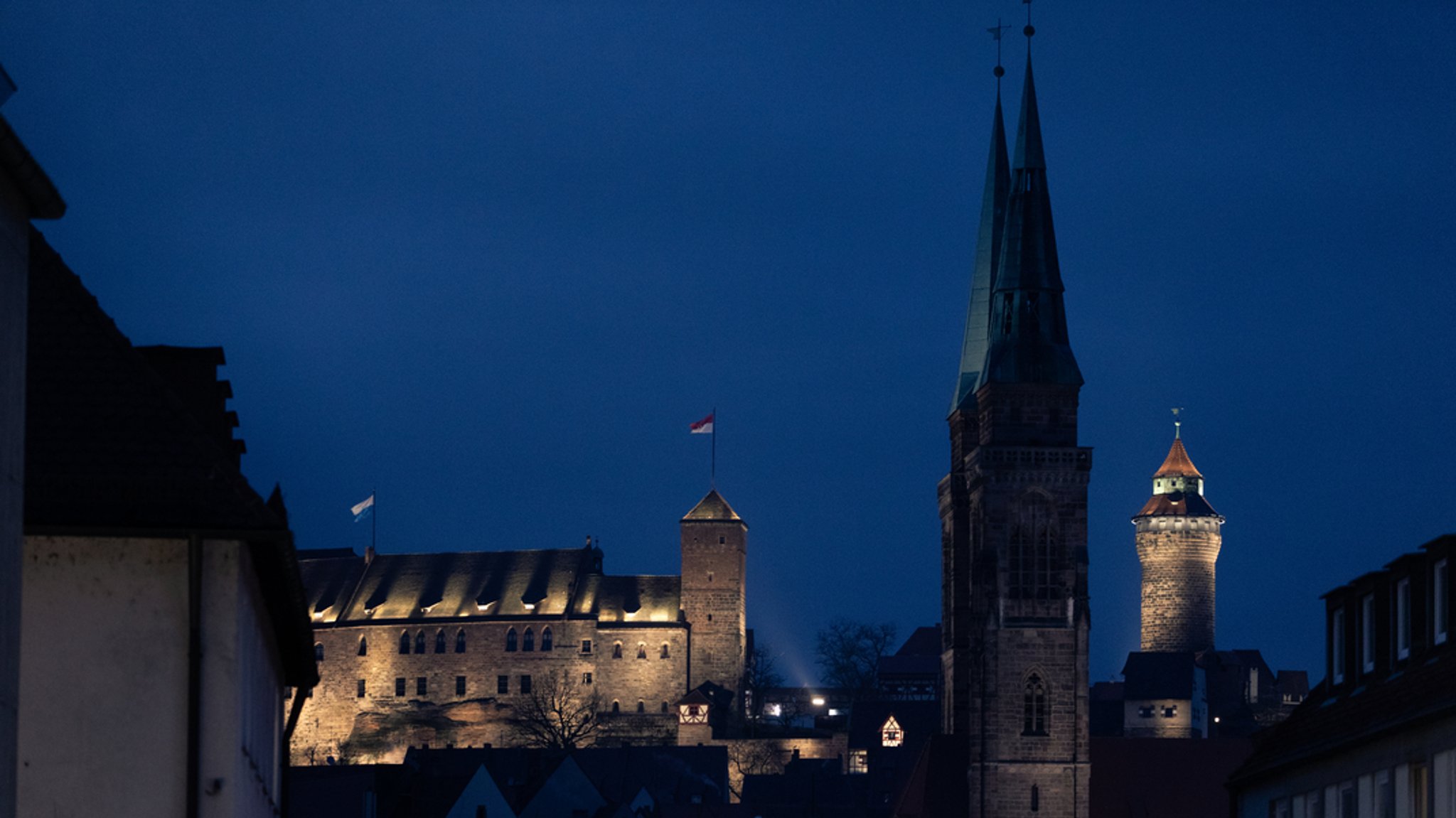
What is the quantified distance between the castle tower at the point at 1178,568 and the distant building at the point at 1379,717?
133 meters

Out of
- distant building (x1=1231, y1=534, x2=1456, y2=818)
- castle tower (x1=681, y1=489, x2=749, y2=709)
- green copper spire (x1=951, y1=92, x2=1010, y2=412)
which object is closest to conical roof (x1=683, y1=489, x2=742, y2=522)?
castle tower (x1=681, y1=489, x2=749, y2=709)

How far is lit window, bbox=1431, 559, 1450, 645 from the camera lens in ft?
90.9

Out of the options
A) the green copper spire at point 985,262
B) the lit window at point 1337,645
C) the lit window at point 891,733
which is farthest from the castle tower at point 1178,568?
the lit window at point 1337,645

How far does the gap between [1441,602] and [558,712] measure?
5523 inches

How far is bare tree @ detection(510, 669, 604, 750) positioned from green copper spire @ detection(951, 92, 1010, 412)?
217 ft

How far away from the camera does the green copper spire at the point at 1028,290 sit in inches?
3585

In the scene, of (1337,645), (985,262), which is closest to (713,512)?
(985,262)

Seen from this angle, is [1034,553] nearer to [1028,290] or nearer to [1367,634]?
[1028,290]

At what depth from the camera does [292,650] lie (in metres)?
23.6

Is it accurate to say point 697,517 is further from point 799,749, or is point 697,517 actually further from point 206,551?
point 206,551

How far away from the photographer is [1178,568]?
174375 mm

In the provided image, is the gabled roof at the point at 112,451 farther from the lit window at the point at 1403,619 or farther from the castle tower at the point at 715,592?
the castle tower at the point at 715,592

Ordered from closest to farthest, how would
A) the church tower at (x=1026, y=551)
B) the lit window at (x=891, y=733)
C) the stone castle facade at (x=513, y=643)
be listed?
1. the church tower at (x=1026, y=551)
2. the lit window at (x=891, y=733)
3. the stone castle facade at (x=513, y=643)

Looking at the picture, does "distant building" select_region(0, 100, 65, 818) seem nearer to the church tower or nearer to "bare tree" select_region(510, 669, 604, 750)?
the church tower
